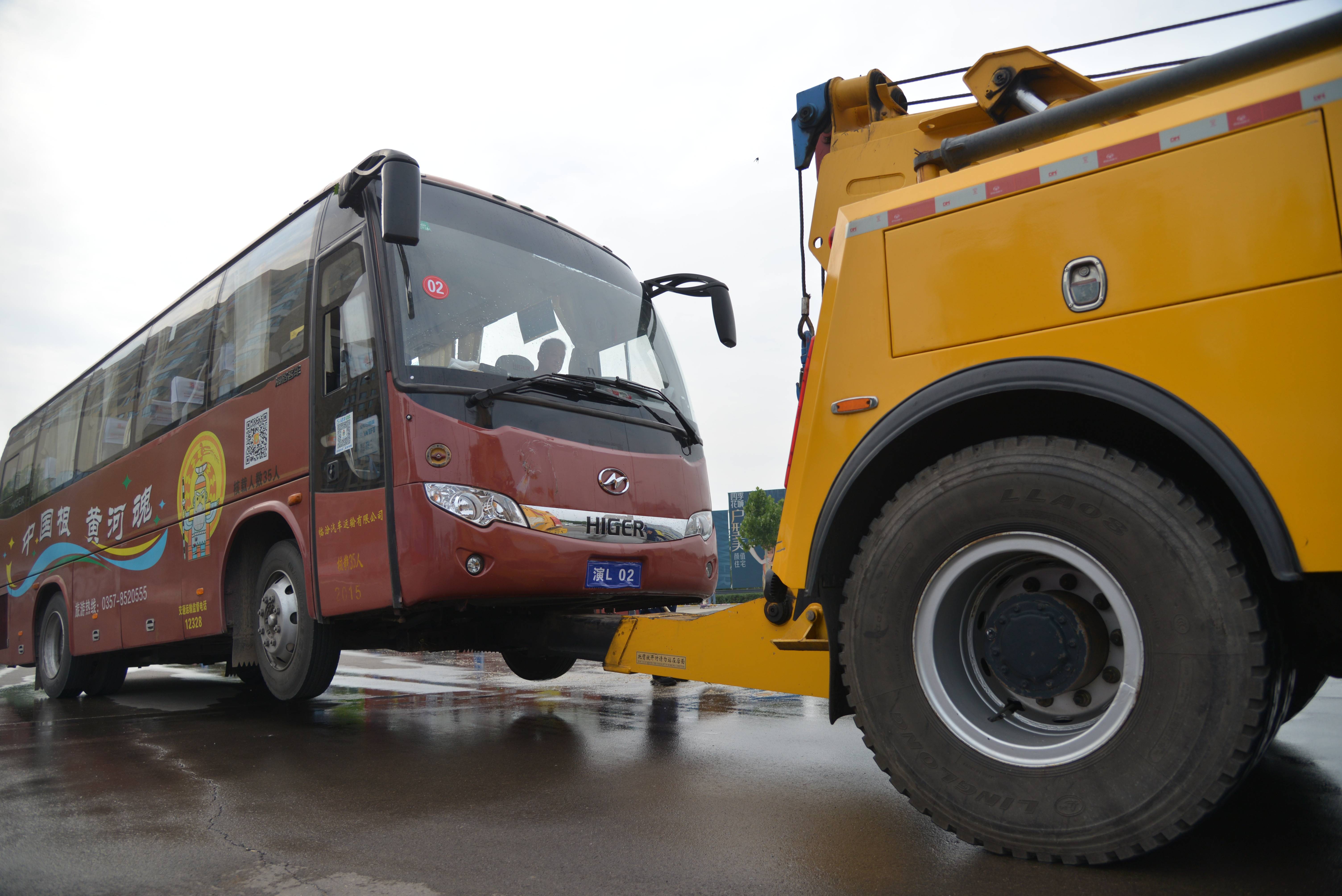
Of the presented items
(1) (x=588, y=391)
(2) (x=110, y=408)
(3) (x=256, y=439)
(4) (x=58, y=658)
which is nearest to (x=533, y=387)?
(1) (x=588, y=391)

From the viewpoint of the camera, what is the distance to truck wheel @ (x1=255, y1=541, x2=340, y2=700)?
5.28 meters

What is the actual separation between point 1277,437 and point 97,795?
14.3 ft

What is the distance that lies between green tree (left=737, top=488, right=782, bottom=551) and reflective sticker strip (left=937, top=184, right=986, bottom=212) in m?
47.8

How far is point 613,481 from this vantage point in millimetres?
4961

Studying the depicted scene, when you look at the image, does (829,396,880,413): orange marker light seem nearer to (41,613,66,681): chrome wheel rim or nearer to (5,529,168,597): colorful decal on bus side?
(5,529,168,597): colorful decal on bus side

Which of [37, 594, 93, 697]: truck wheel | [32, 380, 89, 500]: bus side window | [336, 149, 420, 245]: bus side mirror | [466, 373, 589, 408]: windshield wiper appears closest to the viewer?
[336, 149, 420, 245]: bus side mirror

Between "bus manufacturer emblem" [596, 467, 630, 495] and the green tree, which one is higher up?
the green tree

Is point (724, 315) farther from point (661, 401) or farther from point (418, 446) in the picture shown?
point (418, 446)

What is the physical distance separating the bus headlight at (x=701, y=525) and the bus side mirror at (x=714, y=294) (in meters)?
1.27

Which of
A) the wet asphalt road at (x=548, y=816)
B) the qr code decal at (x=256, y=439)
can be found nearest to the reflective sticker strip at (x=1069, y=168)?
the wet asphalt road at (x=548, y=816)

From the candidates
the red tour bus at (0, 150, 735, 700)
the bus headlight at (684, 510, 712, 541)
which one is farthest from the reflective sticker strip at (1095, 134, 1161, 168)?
the bus headlight at (684, 510, 712, 541)

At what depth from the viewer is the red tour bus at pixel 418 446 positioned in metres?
4.50

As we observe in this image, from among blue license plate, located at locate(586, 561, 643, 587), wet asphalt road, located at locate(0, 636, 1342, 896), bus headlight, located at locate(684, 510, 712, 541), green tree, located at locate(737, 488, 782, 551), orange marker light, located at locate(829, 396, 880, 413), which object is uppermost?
green tree, located at locate(737, 488, 782, 551)

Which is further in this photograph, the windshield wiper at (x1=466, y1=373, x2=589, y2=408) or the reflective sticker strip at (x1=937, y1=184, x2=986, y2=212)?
the windshield wiper at (x1=466, y1=373, x2=589, y2=408)
